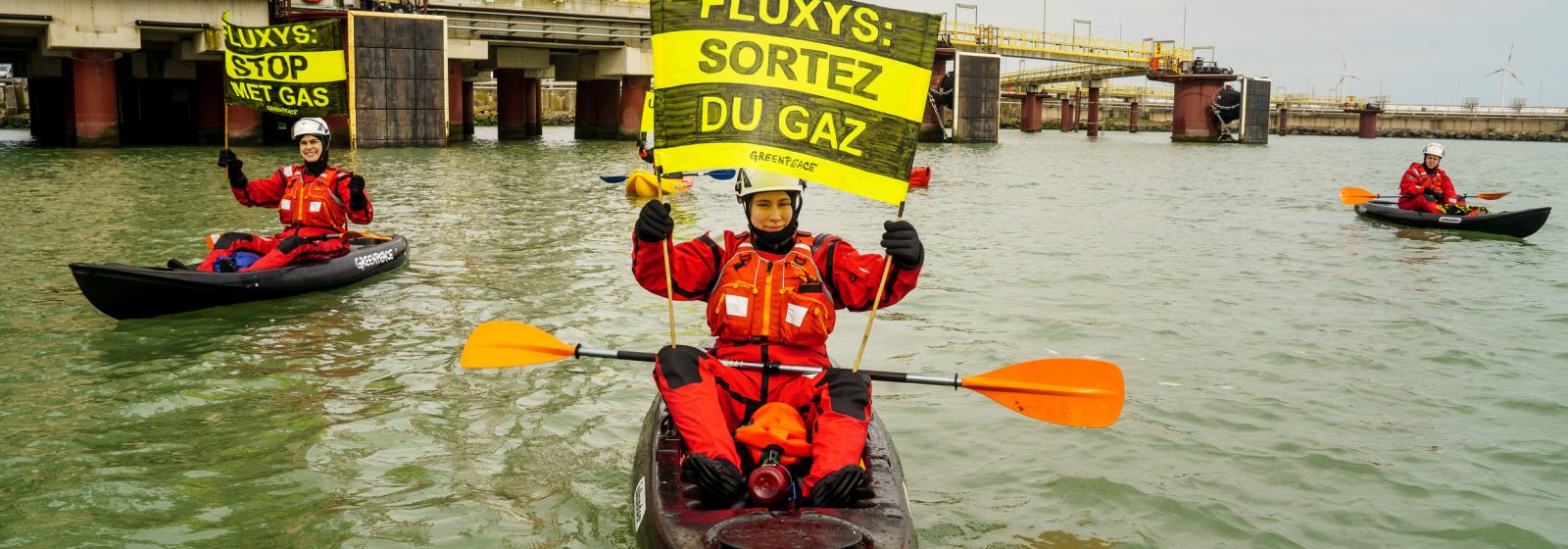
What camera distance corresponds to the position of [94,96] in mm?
35281

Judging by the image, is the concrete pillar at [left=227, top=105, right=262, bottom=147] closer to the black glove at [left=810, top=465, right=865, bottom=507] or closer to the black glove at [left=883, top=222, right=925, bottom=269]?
the black glove at [left=883, top=222, right=925, bottom=269]

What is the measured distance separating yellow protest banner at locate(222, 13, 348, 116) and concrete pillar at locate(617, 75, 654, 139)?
33.1 meters

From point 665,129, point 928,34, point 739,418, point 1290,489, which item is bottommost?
point 1290,489

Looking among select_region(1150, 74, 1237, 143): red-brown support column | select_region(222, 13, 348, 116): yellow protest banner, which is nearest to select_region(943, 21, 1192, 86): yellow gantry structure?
select_region(1150, 74, 1237, 143): red-brown support column

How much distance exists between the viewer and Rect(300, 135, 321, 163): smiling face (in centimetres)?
1094

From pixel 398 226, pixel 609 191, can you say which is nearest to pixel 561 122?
pixel 609 191

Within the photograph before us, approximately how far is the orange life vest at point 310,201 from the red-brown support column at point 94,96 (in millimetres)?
28774

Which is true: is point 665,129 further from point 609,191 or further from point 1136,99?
point 1136,99

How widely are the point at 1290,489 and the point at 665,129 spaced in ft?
13.9

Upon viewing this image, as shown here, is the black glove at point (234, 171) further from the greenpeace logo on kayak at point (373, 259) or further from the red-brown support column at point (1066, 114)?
the red-brown support column at point (1066, 114)

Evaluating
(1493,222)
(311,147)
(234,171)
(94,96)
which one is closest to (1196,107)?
(1493,222)

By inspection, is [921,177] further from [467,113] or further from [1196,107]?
[1196,107]

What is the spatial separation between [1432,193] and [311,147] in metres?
17.5

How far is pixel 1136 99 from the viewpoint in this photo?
116 metres
